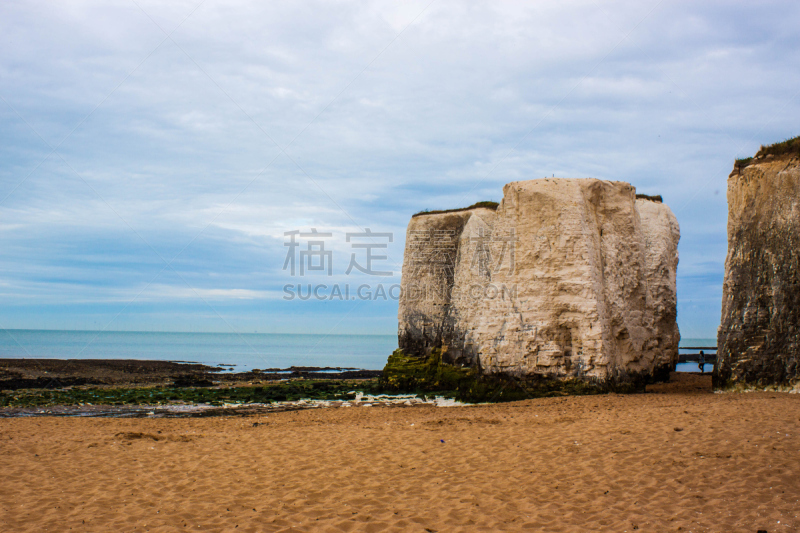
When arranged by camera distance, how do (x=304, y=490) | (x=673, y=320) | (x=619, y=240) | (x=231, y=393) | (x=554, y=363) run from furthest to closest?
1. (x=231, y=393)
2. (x=673, y=320)
3. (x=619, y=240)
4. (x=554, y=363)
5. (x=304, y=490)

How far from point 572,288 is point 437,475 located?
9.94 metres

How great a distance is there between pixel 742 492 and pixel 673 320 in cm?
1704

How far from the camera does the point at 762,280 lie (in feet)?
42.2

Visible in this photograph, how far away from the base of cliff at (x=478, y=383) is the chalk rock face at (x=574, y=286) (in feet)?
0.76

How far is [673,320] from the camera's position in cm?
2133

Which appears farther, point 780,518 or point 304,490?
point 304,490

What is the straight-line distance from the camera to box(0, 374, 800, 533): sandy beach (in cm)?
565

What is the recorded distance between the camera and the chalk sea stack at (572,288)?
51.5 ft

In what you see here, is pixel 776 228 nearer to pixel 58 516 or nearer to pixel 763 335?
pixel 763 335

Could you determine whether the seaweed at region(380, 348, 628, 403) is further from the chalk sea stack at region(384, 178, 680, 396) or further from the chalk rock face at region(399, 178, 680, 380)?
the chalk rock face at region(399, 178, 680, 380)

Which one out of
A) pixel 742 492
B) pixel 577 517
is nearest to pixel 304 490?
pixel 577 517

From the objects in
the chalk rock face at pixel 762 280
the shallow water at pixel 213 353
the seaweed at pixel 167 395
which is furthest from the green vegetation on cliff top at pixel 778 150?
the shallow water at pixel 213 353

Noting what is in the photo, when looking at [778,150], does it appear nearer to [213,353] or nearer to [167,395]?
[167,395]

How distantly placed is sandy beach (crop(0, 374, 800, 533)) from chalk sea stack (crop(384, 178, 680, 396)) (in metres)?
4.71
